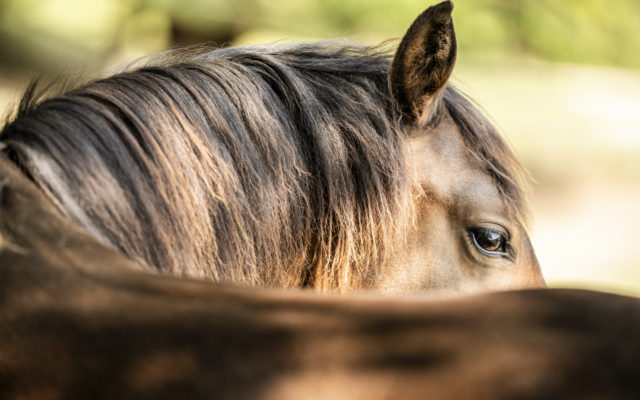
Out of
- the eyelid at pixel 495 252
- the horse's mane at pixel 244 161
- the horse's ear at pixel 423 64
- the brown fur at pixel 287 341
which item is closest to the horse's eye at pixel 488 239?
the eyelid at pixel 495 252

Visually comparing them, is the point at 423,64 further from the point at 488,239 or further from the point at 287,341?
the point at 287,341

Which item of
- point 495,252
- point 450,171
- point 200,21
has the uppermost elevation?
point 450,171

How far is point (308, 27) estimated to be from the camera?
24.3 feet

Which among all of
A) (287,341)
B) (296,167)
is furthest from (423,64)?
(287,341)

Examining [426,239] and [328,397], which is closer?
[328,397]

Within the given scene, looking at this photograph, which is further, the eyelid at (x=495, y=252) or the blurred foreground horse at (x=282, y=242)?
the eyelid at (x=495, y=252)

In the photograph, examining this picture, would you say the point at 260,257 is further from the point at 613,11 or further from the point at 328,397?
the point at 613,11

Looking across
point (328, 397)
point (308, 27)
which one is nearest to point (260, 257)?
point (328, 397)

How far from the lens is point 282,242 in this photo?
126 centimetres

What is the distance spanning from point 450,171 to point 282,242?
0.45 m

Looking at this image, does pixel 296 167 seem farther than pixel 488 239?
No

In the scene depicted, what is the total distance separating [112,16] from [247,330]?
7.49 m

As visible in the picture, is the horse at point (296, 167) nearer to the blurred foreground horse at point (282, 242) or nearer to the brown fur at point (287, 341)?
the blurred foreground horse at point (282, 242)

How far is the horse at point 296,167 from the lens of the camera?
1.04 meters
